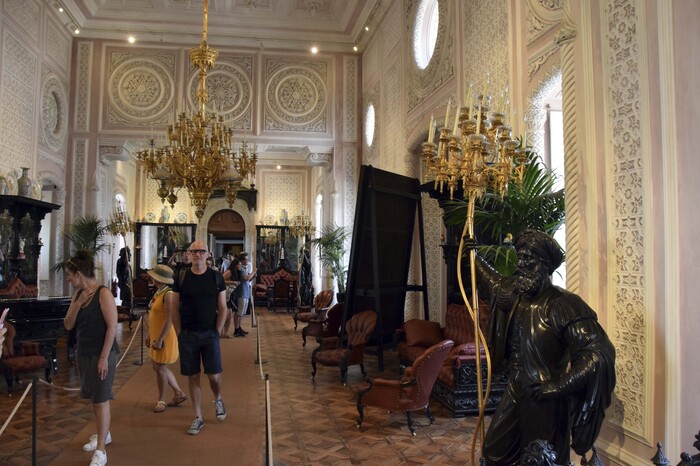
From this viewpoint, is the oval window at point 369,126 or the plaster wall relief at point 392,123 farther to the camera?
the oval window at point 369,126

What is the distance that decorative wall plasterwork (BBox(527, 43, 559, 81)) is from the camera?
187 inches

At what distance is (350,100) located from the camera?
1280 centimetres

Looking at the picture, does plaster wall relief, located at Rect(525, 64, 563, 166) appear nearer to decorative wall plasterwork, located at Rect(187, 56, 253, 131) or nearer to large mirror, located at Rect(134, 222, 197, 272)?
decorative wall plasterwork, located at Rect(187, 56, 253, 131)

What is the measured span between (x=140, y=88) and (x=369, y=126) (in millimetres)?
5625

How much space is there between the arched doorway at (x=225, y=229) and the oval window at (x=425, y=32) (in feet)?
36.1

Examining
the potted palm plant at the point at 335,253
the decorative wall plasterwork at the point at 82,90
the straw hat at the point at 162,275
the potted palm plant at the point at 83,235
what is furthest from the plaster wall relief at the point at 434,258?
the decorative wall plasterwork at the point at 82,90

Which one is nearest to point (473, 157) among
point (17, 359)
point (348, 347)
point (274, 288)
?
point (348, 347)

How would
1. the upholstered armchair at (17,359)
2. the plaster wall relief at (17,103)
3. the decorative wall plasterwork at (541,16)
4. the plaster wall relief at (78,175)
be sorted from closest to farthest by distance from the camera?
the decorative wall plasterwork at (541,16), the upholstered armchair at (17,359), the plaster wall relief at (17,103), the plaster wall relief at (78,175)

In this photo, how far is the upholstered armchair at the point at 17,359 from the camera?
17.7 ft

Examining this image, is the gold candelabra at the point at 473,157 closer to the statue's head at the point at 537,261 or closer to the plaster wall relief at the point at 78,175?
the statue's head at the point at 537,261

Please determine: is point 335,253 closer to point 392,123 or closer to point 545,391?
point 392,123

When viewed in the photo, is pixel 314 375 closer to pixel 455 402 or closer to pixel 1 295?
pixel 455 402

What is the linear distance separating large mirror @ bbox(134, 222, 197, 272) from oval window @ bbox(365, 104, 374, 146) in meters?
7.93

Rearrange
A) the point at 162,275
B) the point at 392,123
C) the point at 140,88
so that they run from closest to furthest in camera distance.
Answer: the point at 162,275
the point at 392,123
the point at 140,88
